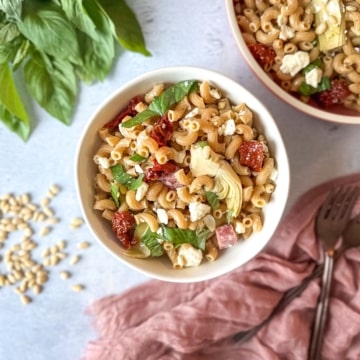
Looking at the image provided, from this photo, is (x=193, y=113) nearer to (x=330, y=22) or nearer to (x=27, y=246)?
(x=330, y=22)

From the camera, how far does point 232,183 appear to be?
1.07 metres

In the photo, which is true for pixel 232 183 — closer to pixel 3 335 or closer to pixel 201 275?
pixel 201 275

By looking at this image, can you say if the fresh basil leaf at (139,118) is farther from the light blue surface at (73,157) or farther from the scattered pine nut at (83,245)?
the scattered pine nut at (83,245)

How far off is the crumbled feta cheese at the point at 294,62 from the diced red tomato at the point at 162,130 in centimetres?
24

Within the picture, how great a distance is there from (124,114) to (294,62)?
0.31 meters

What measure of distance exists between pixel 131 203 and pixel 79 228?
0.76 feet

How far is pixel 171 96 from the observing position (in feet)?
3.56

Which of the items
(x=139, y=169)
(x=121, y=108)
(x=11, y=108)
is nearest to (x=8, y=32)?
(x=11, y=108)

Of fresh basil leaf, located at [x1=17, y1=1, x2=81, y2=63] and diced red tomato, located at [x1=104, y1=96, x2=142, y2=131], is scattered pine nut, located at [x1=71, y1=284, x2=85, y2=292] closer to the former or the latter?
diced red tomato, located at [x1=104, y1=96, x2=142, y2=131]

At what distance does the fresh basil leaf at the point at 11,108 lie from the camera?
47.8 inches

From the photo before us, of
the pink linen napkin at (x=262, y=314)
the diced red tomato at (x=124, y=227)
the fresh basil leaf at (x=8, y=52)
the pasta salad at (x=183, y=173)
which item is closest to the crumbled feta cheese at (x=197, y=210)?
the pasta salad at (x=183, y=173)

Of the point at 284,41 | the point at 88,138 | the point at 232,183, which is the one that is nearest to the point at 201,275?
the point at 232,183

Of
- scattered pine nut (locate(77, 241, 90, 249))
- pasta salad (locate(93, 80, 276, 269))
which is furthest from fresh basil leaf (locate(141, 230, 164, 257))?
scattered pine nut (locate(77, 241, 90, 249))

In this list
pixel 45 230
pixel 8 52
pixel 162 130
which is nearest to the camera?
pixel 162 130
